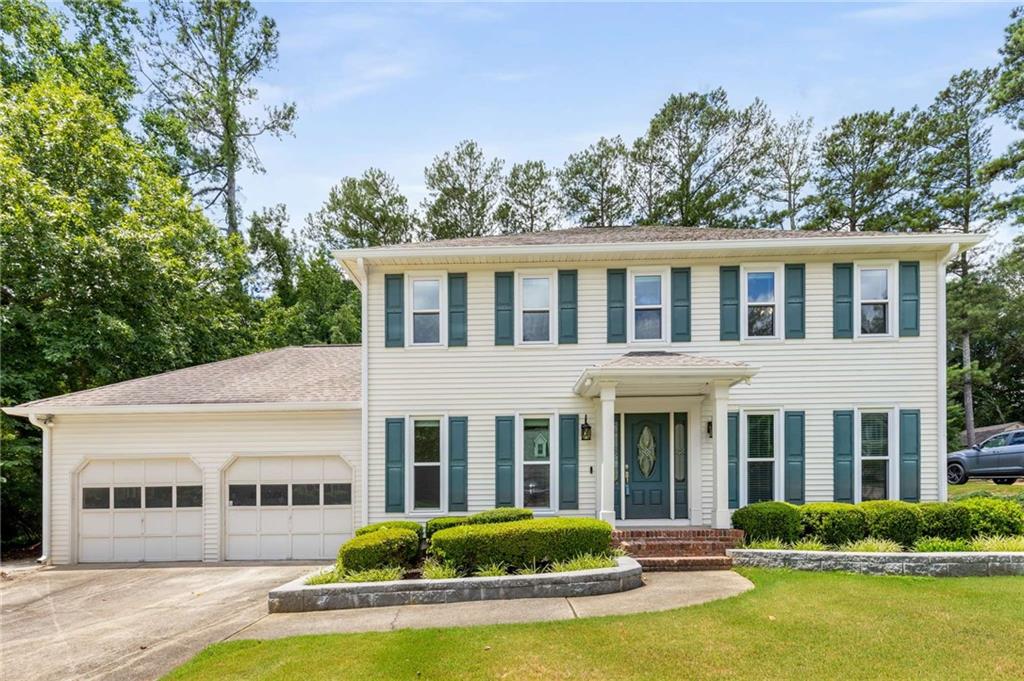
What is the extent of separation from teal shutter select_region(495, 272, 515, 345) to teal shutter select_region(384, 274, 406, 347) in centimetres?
183

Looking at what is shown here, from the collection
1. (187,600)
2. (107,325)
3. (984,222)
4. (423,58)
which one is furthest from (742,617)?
(984,222)

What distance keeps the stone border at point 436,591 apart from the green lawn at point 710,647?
1028mm

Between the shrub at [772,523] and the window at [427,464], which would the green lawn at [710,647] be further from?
the window at [427,464]

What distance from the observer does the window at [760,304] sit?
10.3 metres

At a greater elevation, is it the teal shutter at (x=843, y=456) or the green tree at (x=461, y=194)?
the green tree at (x=461, y=194)

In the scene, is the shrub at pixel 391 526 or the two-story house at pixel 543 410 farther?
the two-story house at pixel 543 410

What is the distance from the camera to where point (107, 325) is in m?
13.1

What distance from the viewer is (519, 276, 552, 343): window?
1057 cm

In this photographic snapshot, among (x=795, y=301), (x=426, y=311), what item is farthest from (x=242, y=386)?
(x=795, y=301)

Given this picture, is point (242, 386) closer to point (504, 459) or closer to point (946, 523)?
point (504, 459)

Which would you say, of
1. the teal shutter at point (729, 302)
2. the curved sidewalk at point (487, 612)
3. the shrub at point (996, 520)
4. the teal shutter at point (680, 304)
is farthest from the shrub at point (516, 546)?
the shrub at point (996, 520)

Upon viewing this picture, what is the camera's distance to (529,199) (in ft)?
83.3

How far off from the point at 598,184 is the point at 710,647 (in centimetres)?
2219

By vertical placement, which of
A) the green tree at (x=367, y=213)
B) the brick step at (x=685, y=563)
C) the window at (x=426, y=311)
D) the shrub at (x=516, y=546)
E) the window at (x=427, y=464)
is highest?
the green tree at (x=367, y=213)
